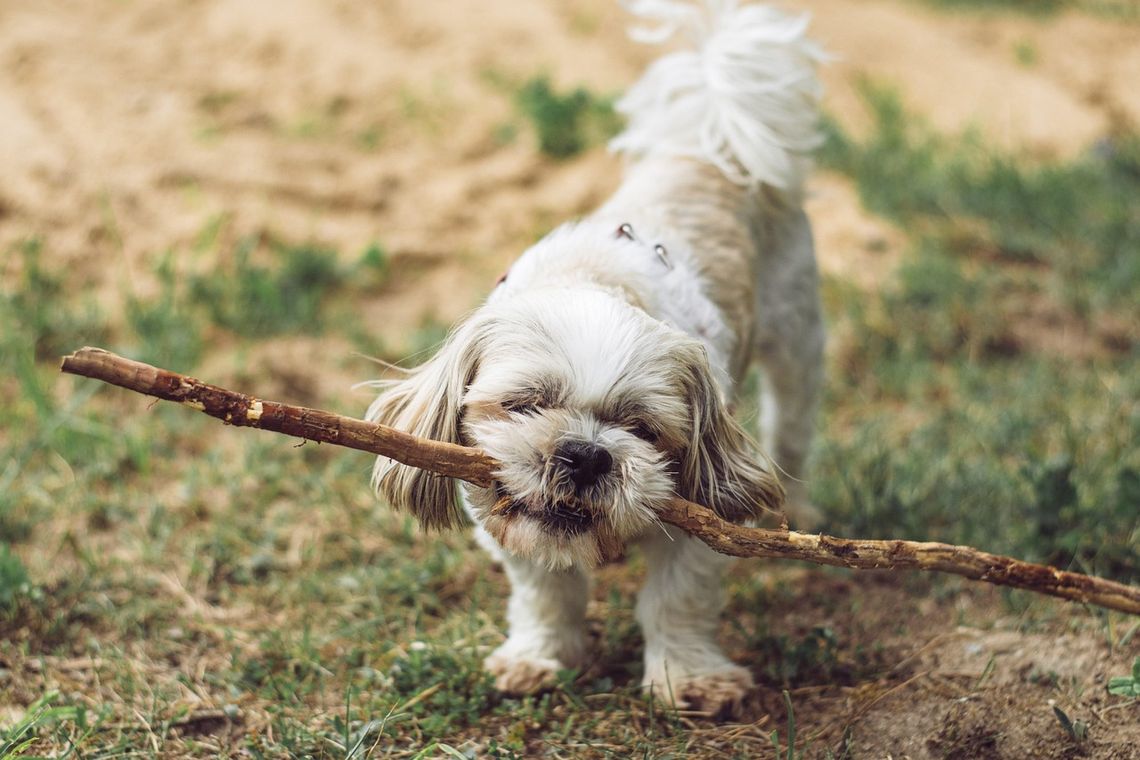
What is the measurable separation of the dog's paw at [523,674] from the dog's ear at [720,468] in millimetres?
696

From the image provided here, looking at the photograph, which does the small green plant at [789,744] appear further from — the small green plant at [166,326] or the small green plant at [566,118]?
the small green plant at [566,118]

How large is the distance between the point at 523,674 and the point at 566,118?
4.27 metres

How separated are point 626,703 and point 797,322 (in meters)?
1.72

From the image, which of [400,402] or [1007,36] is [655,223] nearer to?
[400,402]

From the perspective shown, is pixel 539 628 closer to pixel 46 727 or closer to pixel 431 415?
pixel 431 415

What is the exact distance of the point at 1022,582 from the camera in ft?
8.90

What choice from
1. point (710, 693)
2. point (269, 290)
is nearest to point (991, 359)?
point (710, 693)

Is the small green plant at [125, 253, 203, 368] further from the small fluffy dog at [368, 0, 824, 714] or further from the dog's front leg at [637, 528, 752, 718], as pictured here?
the dog's front leg at [637, 528, 752, 718]

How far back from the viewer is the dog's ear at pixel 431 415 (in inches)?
113

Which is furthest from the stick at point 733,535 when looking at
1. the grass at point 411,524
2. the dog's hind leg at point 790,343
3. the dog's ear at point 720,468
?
the dog's hind leg at point 790,343

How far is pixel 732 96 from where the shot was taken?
4.23 m

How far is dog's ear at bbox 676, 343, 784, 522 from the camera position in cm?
292

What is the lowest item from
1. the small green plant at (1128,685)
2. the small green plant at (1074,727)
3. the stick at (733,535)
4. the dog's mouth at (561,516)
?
the small green plant at (1074,727)

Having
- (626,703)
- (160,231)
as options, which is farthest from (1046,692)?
(160,231)
